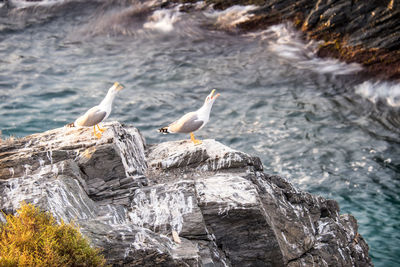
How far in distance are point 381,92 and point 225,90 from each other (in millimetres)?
7452

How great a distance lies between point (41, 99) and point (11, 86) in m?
2.30

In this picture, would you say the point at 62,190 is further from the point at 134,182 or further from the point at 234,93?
the point at 234,93

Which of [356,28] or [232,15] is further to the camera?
[232,15]

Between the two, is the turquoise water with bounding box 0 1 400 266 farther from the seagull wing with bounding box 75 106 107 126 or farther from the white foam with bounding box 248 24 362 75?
the seagull wing with bounding box 75 106 107 126

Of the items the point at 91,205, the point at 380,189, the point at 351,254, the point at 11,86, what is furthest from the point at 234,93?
the point at 91,205

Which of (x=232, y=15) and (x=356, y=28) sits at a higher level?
(x=356, y=28)

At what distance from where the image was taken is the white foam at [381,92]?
21688 millimetres

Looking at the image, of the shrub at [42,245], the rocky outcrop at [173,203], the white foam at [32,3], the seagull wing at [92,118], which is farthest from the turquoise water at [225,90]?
the shrub at [42,245]

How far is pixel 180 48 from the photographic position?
27.6 meters

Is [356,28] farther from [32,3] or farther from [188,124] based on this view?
[32,3]

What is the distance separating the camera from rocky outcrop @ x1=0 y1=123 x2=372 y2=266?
823 centimetres

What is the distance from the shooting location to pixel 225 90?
77.4 feet

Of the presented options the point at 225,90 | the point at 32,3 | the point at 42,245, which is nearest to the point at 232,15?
the point at 225,90

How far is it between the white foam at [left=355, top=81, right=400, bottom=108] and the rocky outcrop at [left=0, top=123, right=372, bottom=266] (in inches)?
456
